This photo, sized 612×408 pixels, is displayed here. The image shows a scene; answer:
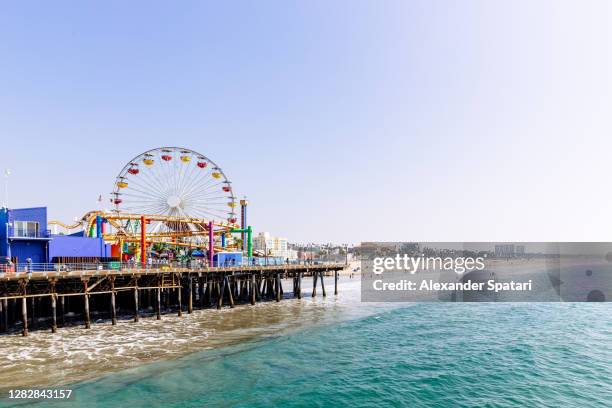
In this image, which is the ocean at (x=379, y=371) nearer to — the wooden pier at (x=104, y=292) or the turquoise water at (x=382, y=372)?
the turquoise water at (x=382, y=372)

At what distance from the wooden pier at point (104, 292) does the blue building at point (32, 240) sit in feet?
11.8

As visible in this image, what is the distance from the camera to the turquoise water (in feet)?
65.2

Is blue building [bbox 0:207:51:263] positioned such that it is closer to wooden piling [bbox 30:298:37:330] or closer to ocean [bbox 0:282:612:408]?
wooden piling [bbox 30:298:37:330]

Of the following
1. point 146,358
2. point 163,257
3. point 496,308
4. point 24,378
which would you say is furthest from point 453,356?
point 163,257

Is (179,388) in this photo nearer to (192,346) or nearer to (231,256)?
(192,346)

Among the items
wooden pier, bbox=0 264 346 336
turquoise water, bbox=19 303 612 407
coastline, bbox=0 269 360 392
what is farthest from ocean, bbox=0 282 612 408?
wooden pier, bbox=0 264 346 336

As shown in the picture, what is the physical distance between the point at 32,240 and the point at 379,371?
3772 centimetres

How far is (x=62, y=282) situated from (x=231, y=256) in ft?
83.5

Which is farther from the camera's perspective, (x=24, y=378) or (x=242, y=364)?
(x=242, y=364)

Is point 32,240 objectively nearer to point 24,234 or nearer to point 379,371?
point 24,234

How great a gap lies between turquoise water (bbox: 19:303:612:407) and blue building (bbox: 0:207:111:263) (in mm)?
25169

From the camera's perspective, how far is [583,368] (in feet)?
85.9

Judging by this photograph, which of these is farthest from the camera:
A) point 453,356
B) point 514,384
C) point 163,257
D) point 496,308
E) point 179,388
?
point 163,257

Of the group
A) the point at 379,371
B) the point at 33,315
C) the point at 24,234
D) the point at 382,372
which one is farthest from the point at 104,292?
the point at 382,372
